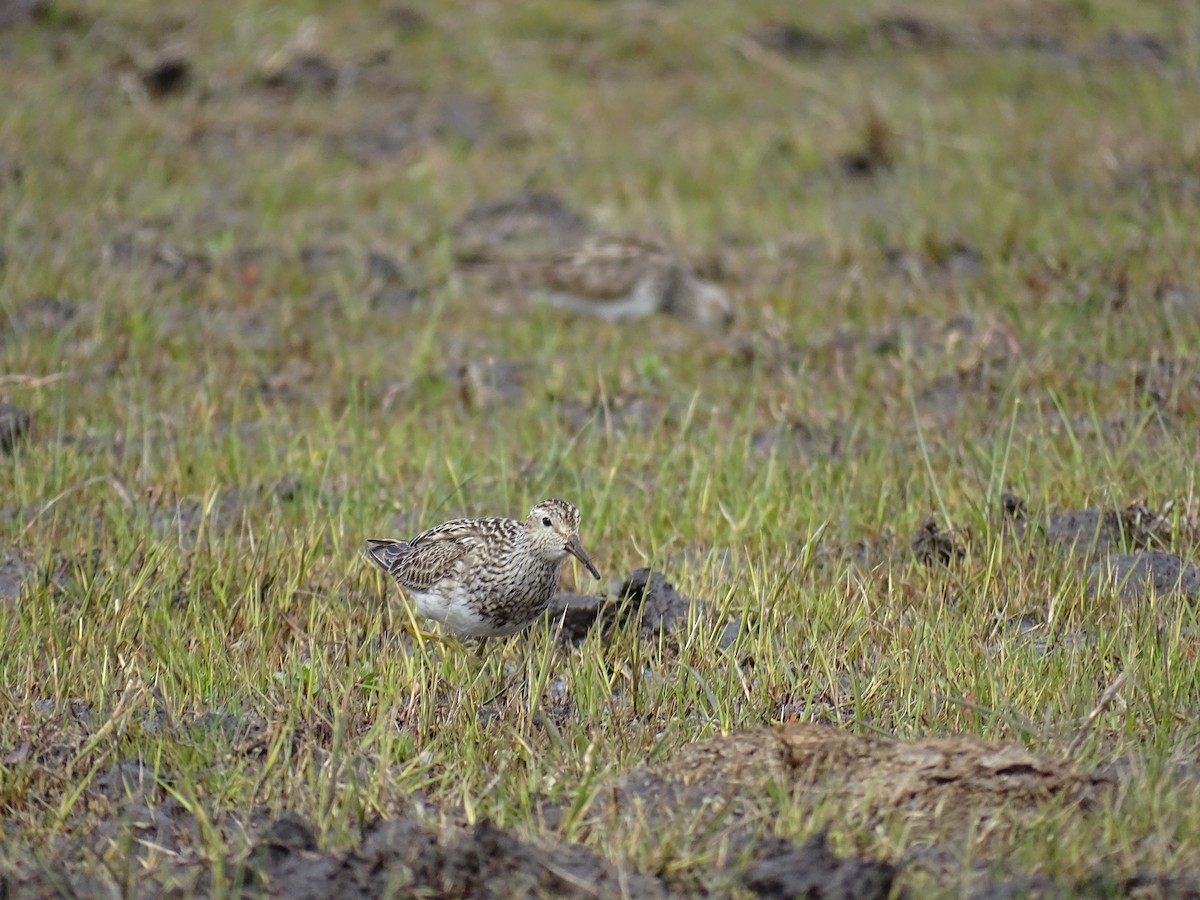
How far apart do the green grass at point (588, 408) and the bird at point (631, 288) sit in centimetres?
20

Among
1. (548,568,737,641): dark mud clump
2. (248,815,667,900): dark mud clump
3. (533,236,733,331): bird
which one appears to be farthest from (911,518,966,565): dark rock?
(533,236,733,331): bird

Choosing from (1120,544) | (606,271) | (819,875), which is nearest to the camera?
(819,875)

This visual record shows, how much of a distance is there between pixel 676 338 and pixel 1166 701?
493 cm

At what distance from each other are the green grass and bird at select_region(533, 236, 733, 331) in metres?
0.20

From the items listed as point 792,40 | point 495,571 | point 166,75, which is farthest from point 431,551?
point 792,40

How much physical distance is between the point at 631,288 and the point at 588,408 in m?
1.66

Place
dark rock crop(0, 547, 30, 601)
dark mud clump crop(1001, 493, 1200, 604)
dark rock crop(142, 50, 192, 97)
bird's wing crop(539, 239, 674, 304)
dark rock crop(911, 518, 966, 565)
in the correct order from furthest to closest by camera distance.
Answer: dark rock crop(142, 50, 192, 97) < bird's wing crop(539, 239, 674, 304) < dark rock crop(911, 518, 966, 565) < dark rock crop(0, 547, 30, 601) < dark mud clump crop(1001, 493, 1200, 604)

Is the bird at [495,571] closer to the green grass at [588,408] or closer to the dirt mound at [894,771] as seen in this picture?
the green grass at [588,408]

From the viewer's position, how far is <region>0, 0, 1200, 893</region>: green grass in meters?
4.32

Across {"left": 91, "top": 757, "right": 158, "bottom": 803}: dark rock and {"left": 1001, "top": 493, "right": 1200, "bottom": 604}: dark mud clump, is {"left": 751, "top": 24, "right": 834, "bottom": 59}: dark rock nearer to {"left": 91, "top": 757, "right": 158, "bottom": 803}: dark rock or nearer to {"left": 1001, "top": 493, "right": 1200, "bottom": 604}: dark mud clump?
{"left": 1001, "top": 493, "right": 1200, "bottom": 604}: dark mud clump

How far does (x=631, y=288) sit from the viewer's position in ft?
30.7

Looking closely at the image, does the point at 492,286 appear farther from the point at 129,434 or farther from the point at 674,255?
the point at 129,434

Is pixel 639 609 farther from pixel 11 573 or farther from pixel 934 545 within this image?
pixel 11 573

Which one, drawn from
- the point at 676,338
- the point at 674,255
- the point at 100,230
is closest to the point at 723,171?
the point at 674,255
